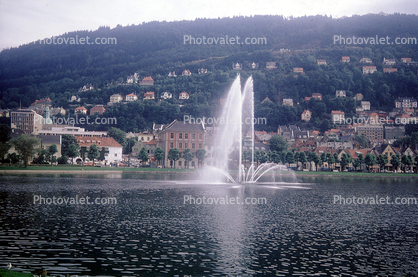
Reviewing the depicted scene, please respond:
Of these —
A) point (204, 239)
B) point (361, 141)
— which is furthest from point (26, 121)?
point (204, 239)

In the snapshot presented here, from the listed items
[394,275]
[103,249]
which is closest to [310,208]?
[394,275]

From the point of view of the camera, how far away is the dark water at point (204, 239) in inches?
746

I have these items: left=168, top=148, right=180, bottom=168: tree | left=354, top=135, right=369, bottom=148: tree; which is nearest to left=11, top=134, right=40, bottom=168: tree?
left=168, top=148, right=180, bottom=168: tree

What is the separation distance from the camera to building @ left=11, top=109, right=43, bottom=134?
6720 inches

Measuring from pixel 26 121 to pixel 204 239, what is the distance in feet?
562

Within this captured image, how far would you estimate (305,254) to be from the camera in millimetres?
21938

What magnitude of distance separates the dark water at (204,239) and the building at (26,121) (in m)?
143

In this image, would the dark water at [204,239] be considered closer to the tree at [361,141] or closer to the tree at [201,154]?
the tree at [201,154]

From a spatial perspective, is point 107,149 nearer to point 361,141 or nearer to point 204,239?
point 204,239

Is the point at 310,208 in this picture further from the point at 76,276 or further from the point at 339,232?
the point at 76,276

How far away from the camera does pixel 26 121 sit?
572 ft

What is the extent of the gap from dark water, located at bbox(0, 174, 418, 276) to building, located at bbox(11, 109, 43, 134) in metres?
143

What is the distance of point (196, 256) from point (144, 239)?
460cm

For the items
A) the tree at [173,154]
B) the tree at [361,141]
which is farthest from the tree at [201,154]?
the tree at [361,141]
